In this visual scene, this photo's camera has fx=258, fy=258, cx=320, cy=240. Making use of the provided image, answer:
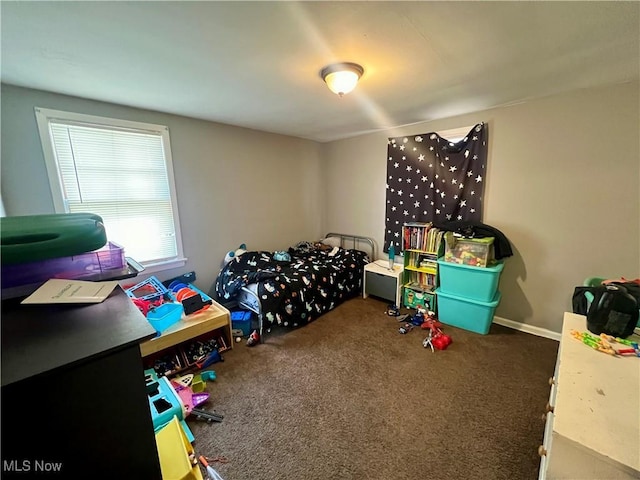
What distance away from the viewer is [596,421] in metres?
0.78

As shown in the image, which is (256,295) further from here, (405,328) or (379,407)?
(405,328)

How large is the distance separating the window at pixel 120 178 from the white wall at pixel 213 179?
0.07m

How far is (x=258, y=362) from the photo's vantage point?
2.20m

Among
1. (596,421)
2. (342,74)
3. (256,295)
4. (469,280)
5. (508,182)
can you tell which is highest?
(342,74)

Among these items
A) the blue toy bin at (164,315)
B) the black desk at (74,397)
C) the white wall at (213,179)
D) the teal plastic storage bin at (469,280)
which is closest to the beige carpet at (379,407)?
the teal plastic storage bin at (469,280)

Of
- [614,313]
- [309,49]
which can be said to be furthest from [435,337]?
[309,49]

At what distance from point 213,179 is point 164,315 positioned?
1.59m

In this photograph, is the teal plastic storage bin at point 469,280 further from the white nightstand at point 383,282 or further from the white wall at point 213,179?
the white wall at point 213,179

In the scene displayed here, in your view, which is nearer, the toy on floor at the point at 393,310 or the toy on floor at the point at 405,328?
the toy on floor at the point at 405,328

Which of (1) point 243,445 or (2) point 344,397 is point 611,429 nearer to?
(2) point 344,397

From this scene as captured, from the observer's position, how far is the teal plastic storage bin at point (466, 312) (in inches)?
98.2

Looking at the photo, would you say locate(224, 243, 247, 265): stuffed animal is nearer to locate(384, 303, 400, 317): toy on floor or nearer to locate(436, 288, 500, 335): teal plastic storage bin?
locate(384, 303, 400, 317): toy on floor

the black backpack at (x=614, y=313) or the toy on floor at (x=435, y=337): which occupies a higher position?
the black backpack at (x=614, y=313)

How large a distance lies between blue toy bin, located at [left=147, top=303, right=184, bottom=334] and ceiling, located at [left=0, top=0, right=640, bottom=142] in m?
1.71
